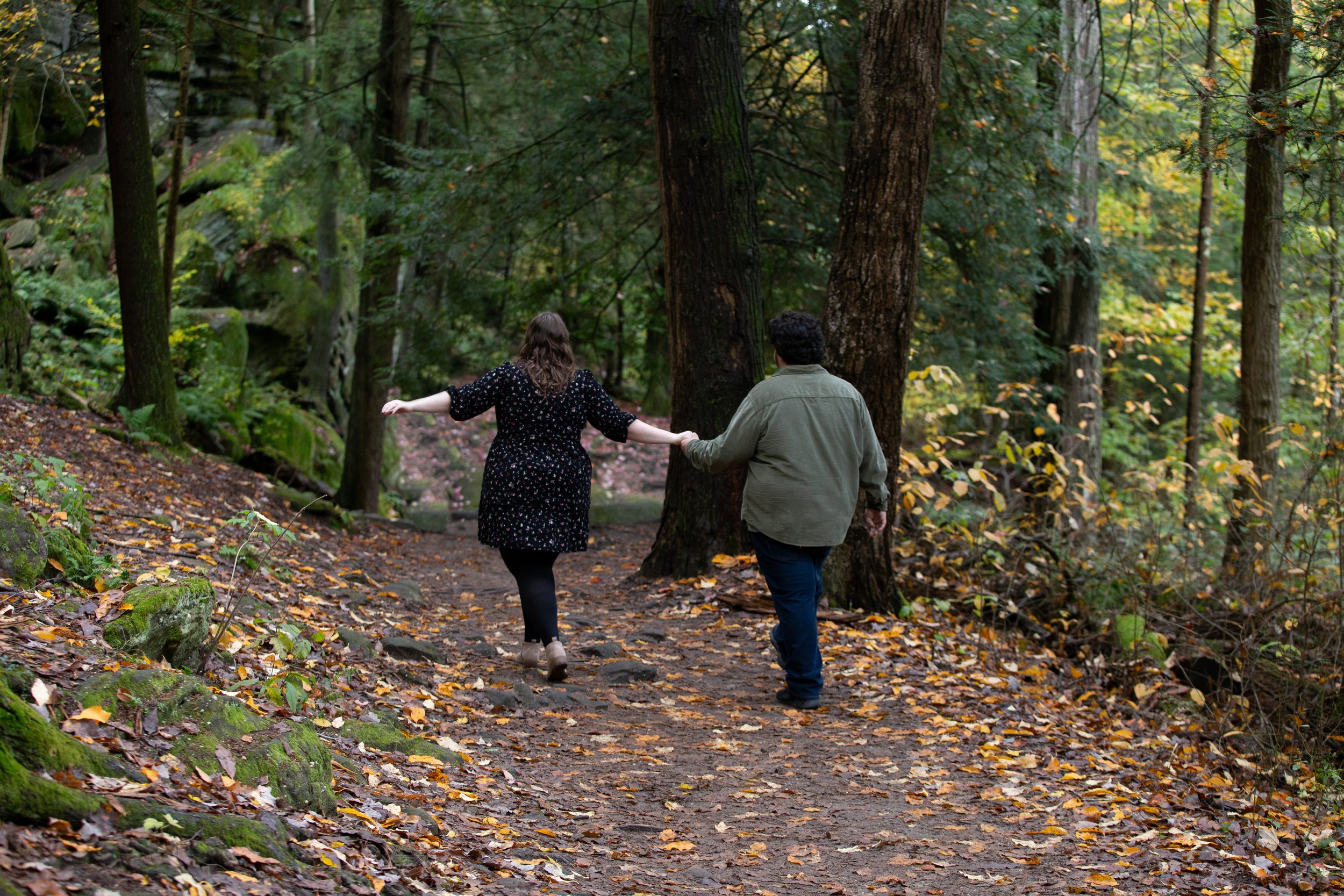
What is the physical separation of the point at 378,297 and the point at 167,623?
31.7 ft

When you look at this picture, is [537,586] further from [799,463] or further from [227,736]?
[227,736]

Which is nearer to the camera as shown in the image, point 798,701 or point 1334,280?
point 798,701

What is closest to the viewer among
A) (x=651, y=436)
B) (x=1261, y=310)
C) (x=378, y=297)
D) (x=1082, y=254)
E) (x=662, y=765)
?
(x=662, y=765)

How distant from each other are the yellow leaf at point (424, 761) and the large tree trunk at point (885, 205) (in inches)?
151

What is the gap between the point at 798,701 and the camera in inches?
236

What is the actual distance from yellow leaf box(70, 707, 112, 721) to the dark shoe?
A: 3771mm

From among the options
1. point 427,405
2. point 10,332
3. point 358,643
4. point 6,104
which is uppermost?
point 6,104

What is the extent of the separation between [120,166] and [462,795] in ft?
25.0

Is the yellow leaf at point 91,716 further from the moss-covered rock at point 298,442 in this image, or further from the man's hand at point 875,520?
the moss-covered rock at point 298,442

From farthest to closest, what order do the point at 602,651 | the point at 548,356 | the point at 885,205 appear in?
1. the point at 885,205
2. the point at 602,651
3. the point at 548,356

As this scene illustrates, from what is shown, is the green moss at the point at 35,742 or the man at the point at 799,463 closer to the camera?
the green moss at the point at 35,742

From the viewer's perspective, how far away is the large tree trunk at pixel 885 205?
7125mm

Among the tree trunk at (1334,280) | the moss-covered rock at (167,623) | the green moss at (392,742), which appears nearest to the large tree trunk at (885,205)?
the tree trunk at (1334,280)

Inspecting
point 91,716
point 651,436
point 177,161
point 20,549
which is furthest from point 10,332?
point 91,716
